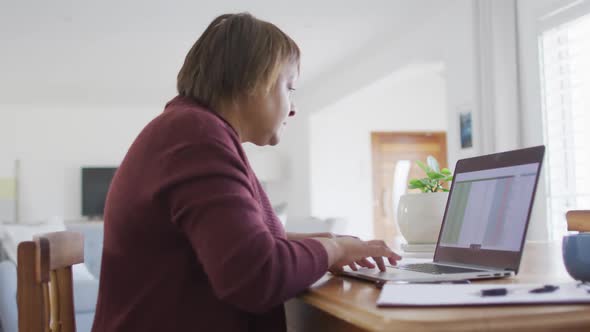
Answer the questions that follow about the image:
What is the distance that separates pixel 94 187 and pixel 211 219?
812 centimetres

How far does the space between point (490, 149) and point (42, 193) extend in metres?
6.27

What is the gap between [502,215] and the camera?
1.07m

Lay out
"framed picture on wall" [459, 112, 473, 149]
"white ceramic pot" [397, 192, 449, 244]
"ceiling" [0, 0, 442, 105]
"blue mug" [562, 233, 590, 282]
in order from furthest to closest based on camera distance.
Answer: "ceiling" [0, 0, 442, 105] → "framed picture on wall" [459, 112, 473, 149] → "white ceramic pot" [397, 192, 449, 244] → "blue mug" [562, 233, 590, 282]

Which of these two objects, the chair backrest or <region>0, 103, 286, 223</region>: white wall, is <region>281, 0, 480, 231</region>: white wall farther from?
the chair backrest

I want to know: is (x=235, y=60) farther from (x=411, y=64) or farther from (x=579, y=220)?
(x=411, y=64)

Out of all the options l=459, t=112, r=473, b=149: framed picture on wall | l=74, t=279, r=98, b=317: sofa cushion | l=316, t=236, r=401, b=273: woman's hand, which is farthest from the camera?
l=459, t=112, r=473, b=149: framed picture on wall

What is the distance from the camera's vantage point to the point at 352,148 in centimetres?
769

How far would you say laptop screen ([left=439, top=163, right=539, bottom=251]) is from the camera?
101 centimetres

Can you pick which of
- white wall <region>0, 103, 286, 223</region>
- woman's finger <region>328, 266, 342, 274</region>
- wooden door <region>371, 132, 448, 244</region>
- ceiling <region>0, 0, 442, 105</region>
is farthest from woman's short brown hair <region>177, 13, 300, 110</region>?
white wall <region>0, 103, 286, 223</region>

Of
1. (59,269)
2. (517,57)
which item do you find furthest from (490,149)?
(59,269)

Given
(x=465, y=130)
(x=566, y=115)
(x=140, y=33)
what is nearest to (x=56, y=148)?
(x=140, y=33)

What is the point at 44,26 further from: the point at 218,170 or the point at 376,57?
the point at 218,170

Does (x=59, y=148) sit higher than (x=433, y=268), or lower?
higher

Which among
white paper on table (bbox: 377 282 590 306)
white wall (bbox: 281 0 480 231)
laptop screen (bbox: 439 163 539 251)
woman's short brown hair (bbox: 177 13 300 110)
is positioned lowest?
white paper on table (bbox: 377 282 590 306)
